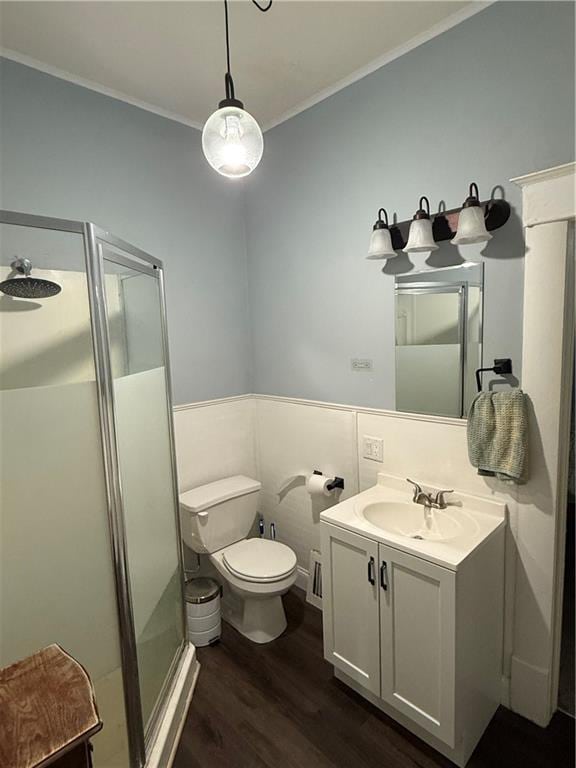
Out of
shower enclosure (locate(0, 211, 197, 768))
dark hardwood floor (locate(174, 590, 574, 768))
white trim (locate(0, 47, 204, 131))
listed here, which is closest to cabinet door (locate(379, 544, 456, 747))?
dark hardwood floor (locate(174, 590, 574, 768))

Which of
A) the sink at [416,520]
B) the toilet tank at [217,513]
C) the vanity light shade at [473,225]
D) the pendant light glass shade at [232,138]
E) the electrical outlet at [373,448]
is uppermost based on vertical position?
the pendant light glass shade at [232,138]

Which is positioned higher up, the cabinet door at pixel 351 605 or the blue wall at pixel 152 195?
the blue wall at pixel 152 195

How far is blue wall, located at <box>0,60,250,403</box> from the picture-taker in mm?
1877

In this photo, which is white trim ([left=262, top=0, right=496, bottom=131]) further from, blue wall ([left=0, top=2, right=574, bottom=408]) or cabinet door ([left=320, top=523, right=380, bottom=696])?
A: cabinet door ([left=320, top=523, right=380, bottom=696])

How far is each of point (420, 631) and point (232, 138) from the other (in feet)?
5.92

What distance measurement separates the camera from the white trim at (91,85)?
A: 182 cm

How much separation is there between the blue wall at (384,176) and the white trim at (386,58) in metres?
0.03

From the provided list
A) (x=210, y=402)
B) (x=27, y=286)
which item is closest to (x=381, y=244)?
(x=210, y=402)

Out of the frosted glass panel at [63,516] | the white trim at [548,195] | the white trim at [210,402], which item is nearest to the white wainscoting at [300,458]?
the white trim at [210,402]

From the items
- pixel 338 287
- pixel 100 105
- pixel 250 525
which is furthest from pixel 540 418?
pixel 100 105

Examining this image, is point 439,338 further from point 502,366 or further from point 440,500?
point 440,500

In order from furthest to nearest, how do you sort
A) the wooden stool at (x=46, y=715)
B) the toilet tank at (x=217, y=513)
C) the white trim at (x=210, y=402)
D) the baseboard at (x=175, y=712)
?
the white trim at (x=210, y=402)
the toilet tank at (x=217, y=513)
the baseboard at (x=175, y=712)
the wooden stool at (x=46, y=715)

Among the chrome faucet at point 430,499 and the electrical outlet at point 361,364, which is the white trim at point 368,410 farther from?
the chrome faucet at point 430,499

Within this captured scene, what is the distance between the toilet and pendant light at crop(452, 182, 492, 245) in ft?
5.72
